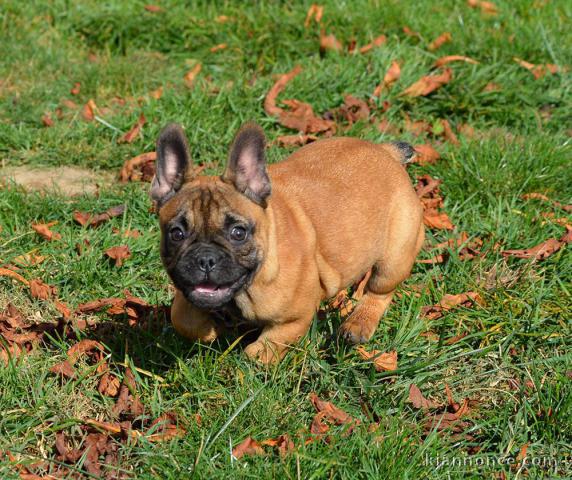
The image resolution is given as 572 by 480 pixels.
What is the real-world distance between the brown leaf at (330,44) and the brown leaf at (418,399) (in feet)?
14.8

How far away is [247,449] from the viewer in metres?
4.62

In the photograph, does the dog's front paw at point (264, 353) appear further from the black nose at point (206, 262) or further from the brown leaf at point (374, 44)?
the brown leaf at point (374, 44)

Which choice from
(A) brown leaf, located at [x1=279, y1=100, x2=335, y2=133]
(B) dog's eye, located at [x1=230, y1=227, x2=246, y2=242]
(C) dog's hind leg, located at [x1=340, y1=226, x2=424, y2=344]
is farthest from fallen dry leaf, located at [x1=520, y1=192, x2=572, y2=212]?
(B) dog's eye, located at [x1=230, y1=227, x2=246, y2=242]

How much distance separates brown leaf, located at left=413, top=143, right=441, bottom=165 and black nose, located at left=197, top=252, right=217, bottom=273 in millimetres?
3214

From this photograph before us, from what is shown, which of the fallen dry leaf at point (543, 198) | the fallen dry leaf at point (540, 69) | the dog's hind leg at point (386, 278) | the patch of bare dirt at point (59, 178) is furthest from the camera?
the fallen dry leaf at point (540, 69)

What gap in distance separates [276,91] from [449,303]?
10.2ft

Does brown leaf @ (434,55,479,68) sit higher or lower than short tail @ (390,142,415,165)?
lower

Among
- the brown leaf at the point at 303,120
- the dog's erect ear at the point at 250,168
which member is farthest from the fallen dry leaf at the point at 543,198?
the dog's erect ear at the point at 250,168

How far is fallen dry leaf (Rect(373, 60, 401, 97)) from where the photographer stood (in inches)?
324

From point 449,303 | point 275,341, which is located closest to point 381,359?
point 275,341

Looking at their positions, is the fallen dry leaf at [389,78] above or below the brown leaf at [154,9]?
above

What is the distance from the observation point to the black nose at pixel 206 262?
474 cm

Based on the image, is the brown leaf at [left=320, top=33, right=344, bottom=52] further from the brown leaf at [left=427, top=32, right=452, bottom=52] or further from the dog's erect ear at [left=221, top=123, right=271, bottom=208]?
the dog's erect ear at [left=221, top=123, right=271, bottom=208]

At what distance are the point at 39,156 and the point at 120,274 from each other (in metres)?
2.01
